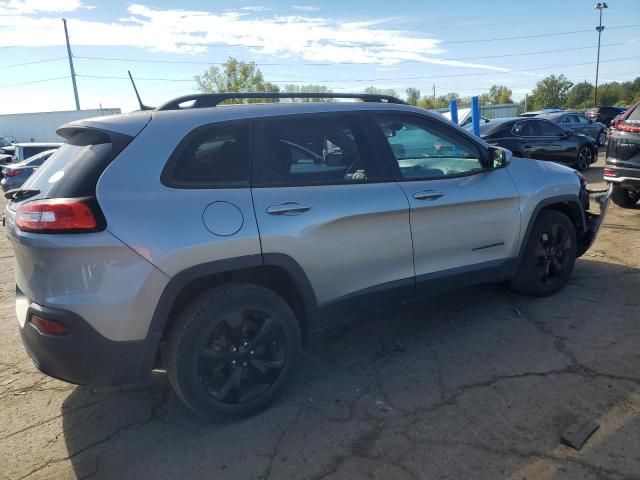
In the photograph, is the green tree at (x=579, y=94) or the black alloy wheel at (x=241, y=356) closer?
the black alloy wheel at (x=241, y=356)

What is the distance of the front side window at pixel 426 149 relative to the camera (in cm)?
358

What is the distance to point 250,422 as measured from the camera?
9.72ft

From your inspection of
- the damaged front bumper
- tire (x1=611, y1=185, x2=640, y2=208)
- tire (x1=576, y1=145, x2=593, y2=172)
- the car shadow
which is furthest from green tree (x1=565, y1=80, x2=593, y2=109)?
the car shadow

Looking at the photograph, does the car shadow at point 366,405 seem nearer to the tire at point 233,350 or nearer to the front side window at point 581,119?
the tire at point 233,350

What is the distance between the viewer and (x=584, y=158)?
13.5 metres

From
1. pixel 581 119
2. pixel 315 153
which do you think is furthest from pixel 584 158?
pixel 315 153

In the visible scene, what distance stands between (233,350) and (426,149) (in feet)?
6.89

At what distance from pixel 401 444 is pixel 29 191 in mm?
2443

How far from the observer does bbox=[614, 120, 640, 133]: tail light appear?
690 centimetres

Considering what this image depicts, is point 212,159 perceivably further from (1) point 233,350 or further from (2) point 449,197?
(2) point 449,197

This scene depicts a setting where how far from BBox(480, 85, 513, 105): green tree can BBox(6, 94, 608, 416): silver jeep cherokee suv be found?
84238mm

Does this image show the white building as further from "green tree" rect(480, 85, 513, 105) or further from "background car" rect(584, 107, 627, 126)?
"green tree" rect(480, 85, 513, 105)

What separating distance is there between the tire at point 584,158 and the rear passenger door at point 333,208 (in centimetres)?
1176

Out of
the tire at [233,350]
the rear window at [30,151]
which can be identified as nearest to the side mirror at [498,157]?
the tire at [233,350]
